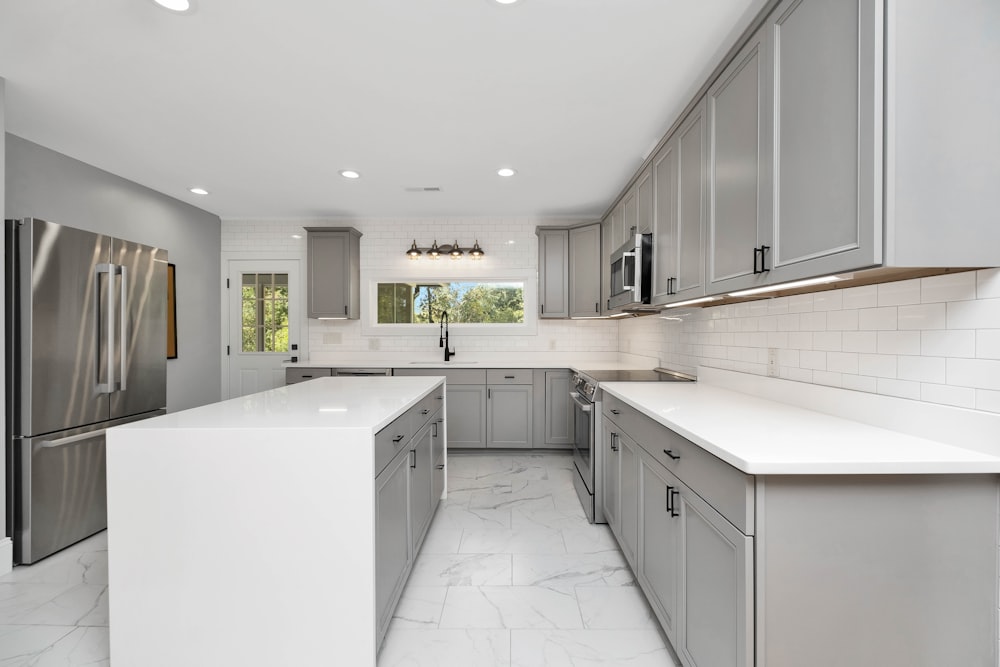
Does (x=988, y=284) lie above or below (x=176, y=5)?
below

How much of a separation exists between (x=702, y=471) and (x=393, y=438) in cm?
116

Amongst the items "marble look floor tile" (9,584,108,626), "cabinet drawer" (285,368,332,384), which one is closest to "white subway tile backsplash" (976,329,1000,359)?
"marble look floor tile" (9,584,108,626)

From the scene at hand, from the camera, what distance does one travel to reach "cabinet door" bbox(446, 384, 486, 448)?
14.5 feet

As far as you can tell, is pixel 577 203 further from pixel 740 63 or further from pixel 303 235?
pixel 303 235

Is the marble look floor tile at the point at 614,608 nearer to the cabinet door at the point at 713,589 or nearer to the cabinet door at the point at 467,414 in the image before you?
the cabinet door at the point at 713,589

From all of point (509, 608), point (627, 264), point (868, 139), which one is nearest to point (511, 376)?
point (627, 264)

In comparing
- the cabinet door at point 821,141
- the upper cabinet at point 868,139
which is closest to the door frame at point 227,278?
the upper cabinet at point 868,139

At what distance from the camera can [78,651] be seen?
1743 mm

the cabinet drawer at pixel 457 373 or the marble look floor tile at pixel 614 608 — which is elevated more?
the cabinet drawer at pixel 457 373

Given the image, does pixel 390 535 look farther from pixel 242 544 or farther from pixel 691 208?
pixel 691 208

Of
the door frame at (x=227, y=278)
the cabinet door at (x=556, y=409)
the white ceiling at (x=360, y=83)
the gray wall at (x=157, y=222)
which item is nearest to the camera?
the white ceiling at (x=360, y=83)

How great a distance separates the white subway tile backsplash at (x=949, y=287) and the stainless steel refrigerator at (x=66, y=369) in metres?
3.73

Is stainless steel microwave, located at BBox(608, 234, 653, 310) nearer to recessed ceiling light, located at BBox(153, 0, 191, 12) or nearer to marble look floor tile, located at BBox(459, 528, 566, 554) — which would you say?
marble look floor tile, located at BBox(459, 528, 566, 554)

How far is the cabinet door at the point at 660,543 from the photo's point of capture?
62.2 inches
